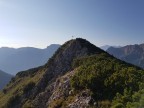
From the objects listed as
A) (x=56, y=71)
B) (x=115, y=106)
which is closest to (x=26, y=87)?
(x=56, y=71)

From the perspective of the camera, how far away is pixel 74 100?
223 feet

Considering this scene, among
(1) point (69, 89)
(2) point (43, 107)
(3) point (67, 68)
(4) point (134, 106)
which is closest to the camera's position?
(4) point (134, 106)

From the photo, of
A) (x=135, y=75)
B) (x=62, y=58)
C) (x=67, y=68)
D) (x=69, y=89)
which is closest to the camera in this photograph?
(x=135, y=75)

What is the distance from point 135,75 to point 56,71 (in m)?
58.9

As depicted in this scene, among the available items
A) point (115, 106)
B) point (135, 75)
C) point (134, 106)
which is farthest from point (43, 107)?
point (134, 106)

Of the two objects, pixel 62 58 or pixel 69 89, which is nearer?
pixel 69 89

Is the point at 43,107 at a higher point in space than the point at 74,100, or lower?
lower

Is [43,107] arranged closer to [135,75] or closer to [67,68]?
[67,68]

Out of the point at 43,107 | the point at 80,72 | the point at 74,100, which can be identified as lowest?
the point at 43,107

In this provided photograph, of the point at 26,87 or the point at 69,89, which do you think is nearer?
the point at 69,89

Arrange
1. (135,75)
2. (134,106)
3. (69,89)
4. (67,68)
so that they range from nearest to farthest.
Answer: (134,106), (135,75), (69,89), (67,68)

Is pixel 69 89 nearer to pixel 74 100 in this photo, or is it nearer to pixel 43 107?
pixel 74 100

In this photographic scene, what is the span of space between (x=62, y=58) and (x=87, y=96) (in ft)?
199

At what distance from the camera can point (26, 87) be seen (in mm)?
126750
